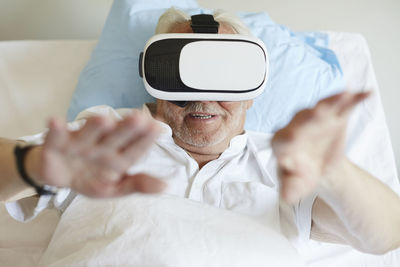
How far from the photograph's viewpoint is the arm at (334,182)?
1.41ft

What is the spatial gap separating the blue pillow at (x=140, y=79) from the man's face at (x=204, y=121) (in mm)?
201

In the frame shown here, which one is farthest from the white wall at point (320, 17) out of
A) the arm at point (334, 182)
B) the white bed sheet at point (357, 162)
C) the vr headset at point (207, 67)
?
the arm at point (334, 182)

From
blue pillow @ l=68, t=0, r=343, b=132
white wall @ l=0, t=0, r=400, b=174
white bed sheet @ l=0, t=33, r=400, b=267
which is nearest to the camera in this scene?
white bed sheet @ l=0, t=33, r=400, b=267

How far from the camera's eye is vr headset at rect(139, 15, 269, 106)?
734 millimetres

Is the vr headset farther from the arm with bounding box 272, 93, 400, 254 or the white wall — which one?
the white wall

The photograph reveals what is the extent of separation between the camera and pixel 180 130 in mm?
845

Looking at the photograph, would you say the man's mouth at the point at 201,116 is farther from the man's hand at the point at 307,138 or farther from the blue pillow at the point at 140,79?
the man's hand at the point at 307,138

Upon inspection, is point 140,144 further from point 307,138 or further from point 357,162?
point 357,162

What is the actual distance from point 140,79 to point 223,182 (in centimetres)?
40

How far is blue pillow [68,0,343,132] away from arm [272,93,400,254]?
1.27 feet

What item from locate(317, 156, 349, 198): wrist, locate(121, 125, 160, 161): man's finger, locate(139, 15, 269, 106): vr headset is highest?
locate(121, 125, 160, 161): man's finger

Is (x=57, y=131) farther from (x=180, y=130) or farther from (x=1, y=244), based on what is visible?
(x=1, y=244)

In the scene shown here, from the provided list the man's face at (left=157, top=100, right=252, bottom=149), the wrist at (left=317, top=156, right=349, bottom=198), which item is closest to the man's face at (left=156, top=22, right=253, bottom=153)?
the man's face at (left=157, top=100, right=252, bottom=149)

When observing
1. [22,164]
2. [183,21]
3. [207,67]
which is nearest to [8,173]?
[22,164]
